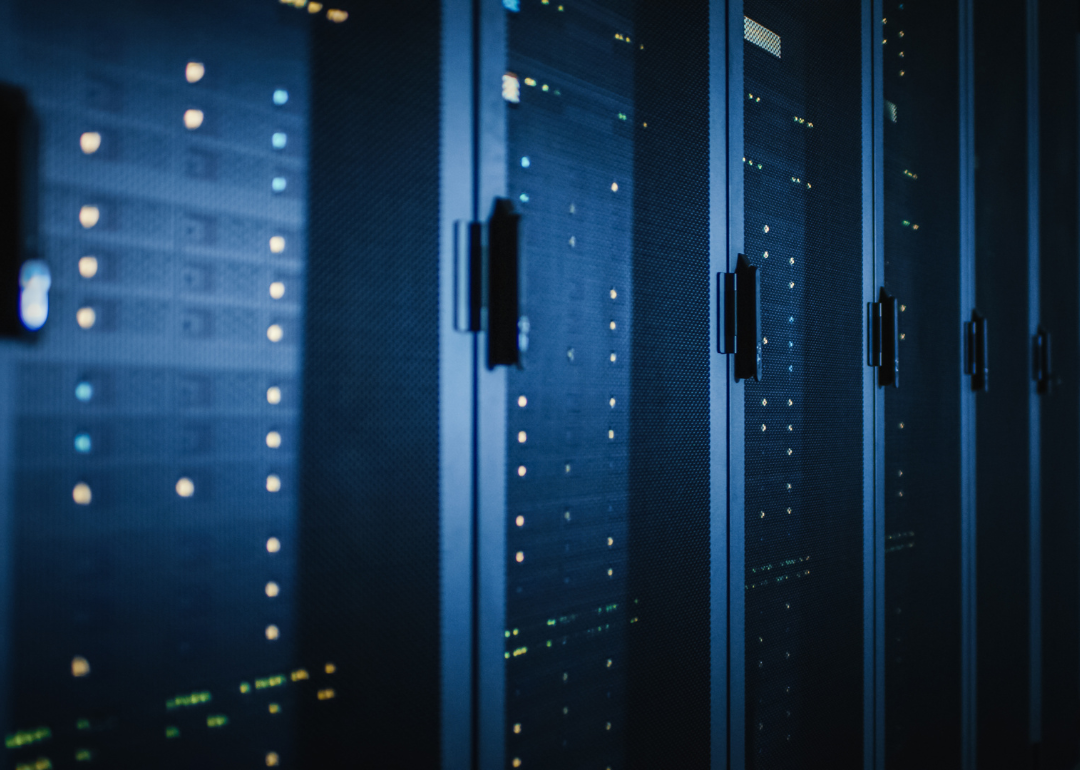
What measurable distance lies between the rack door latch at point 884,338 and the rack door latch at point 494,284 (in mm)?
1035

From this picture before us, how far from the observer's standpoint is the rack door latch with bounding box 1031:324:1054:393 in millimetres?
2273

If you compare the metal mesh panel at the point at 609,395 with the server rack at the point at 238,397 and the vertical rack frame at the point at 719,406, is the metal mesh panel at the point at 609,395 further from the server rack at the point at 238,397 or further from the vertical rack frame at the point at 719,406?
the server rack at the point at 238,397

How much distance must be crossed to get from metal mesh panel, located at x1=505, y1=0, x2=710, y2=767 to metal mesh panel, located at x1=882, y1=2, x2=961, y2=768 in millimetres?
737

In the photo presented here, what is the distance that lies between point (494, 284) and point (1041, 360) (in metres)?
2.35

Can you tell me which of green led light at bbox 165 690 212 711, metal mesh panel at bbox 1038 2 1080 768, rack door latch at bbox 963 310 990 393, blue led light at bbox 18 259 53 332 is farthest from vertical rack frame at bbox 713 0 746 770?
metal mesh panel at bbox 1038 2 1080 768

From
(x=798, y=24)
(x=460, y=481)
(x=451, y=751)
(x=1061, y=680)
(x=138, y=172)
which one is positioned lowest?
(x=1061, y=680)

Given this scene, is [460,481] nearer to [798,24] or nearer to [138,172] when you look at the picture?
[138,172]

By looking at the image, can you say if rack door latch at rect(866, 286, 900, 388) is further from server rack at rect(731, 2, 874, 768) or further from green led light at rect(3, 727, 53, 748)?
green led light at rect(3, 727, 53, 748)

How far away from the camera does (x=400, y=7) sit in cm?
78

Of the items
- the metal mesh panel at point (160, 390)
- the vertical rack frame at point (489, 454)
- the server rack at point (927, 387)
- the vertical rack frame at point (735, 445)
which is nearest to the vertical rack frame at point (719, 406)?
the vertical rack frame at point (735, 445)

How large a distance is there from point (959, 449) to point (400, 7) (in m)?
1.82

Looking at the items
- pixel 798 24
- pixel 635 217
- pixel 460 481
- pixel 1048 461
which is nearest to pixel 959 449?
pixel 1048 461

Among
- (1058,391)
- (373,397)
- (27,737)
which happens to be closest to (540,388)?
(373,397)

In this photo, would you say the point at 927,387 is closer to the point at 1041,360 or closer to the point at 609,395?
the point at 1041,360
